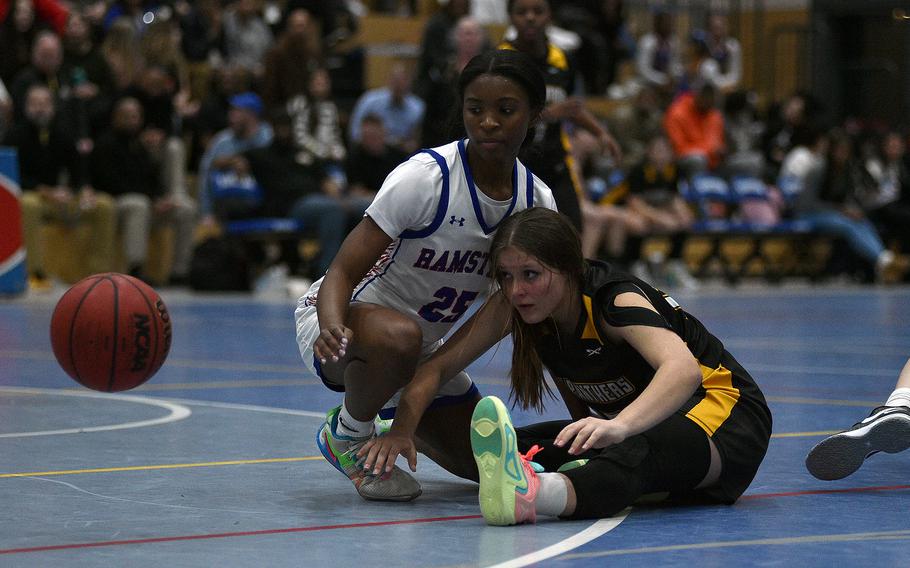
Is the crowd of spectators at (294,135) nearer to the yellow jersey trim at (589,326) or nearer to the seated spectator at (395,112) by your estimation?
the seated spectator at (395,112)

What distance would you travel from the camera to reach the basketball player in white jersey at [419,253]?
141 inches

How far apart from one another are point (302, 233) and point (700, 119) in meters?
5.57

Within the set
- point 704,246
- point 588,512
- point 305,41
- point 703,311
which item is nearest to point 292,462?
point 588,512

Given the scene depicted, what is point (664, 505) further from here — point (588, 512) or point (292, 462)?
point (292, 462)

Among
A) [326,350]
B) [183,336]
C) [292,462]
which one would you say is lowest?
[183,336]

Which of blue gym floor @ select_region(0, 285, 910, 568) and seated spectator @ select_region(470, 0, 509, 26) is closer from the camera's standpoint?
blue gym floor @ select_region(0, 285, 910, 568)

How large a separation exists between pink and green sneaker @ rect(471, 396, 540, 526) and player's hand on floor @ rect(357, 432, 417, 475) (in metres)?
0.34

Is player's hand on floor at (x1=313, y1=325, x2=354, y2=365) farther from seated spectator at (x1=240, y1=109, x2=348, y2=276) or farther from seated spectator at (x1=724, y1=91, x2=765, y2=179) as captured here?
seated spectator at (x1=724, y1=91, x2=765, y2=179)

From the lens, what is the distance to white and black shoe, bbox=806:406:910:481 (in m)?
3.60

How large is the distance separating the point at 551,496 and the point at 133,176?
1037 centimetres

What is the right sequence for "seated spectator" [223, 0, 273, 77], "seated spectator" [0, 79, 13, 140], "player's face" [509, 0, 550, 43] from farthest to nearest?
"seated spectator" [223, 0, 273, 77]
"seated spectator" [0, 79, 13, 140]
"player's face" [509, 0, 550, 43]

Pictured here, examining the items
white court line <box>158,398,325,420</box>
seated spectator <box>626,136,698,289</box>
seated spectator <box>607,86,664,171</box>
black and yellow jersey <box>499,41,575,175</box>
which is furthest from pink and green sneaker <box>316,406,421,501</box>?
seated spectator <box>607,86,664,171</box>

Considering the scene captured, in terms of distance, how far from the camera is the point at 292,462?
13.7 ft

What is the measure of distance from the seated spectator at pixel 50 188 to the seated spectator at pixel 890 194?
9211 mm
